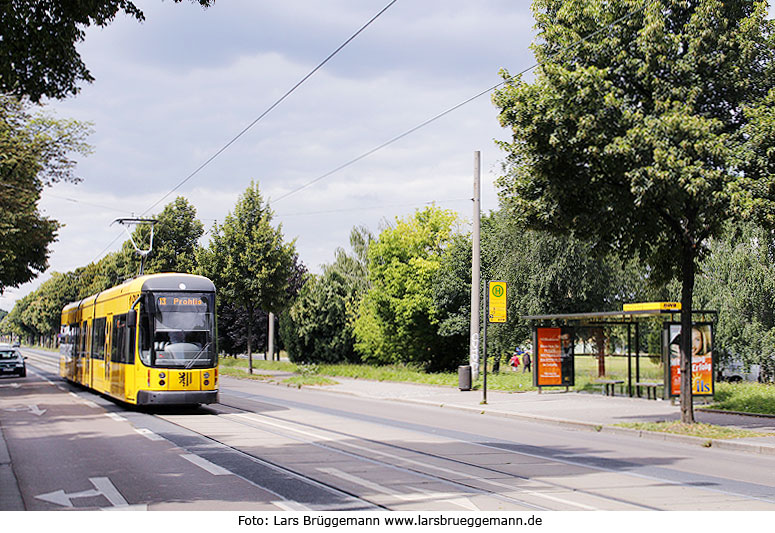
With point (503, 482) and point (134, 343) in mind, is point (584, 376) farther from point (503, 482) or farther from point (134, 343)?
point (503, 482)

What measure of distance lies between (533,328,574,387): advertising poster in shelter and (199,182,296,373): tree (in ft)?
54.1

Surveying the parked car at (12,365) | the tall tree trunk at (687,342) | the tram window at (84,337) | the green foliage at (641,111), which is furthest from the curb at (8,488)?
the parked car at (12,365)

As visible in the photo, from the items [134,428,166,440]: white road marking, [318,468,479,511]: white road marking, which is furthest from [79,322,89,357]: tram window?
[318,468,479,511]: white road marking

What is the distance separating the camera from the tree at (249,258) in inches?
1506

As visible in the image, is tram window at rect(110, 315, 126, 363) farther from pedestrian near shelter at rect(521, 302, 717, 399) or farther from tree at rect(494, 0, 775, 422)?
pedestrian near shelter at rect(521, 302, 717, 399)

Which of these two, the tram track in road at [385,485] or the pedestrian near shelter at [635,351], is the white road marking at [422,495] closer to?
the tram track in road at [385,485]

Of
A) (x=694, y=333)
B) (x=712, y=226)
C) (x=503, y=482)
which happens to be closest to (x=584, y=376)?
(x=694, y=333)

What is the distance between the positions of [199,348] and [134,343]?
Result: 1.56 metres

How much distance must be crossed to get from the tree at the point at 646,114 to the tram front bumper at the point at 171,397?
29.1ft

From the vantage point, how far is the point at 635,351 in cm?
2538

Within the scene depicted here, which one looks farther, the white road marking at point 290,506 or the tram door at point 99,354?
the tram door at point 99,354

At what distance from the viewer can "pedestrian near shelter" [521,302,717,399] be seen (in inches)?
799

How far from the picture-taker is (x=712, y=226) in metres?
15.4

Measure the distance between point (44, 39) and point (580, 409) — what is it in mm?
15672
